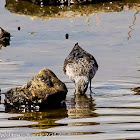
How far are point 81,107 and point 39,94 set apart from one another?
0.82 metres

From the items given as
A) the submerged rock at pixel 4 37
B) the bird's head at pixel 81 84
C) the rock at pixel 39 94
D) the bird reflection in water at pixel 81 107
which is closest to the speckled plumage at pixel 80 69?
the bird's head at pixel 81 84

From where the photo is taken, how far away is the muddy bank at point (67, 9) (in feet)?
71.0

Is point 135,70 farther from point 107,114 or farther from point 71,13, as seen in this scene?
point 71,13

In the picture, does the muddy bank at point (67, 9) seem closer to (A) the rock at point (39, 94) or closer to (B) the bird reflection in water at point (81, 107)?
(B) the bird reflection in water at point (81, 107)

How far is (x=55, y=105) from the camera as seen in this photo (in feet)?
42.8

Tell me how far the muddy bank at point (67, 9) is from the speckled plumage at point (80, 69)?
681 cm

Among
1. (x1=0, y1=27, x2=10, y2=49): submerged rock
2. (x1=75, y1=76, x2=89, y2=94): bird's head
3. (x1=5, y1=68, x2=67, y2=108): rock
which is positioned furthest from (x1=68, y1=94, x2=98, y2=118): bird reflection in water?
(x1=0, y1=27, x2=10, y2=49): submerged rock

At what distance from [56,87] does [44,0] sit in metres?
10.2

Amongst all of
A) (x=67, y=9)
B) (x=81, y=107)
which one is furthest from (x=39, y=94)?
(x=67, y=9)

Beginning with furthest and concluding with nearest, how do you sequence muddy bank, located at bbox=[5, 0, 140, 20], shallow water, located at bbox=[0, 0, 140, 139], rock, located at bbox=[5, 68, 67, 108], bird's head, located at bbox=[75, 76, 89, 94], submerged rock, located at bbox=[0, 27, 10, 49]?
muddy bank, located at bbox=[5, 0, 140, 20] → submerged rock, located at bbox=[0, 27, 10, 49] → bird's head, located at bbox=[75, 76, 89, 94] → rock, located at bbox=[5, 68, 67, 108] → shallow water, located at bbox=[0, 0, 140, 139]

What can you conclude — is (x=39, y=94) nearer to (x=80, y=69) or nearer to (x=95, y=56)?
(x=80, y=69)

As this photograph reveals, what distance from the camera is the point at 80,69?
14.3 meters

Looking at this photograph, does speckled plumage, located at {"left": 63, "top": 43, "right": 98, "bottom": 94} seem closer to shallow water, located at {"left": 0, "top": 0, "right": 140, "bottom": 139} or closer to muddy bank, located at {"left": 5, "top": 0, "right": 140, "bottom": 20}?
shallow water, located at {"left": 0, "top": 0, "right": 140, "bottom": 139}

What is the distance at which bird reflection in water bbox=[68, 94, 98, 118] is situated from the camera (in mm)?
12125
